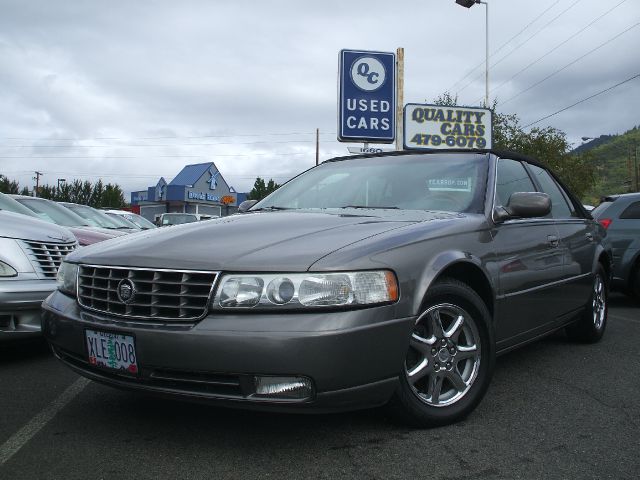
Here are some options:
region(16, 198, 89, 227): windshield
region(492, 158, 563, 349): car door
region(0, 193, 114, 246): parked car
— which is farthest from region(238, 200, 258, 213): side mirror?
region(16, 198, 89, 227): windshield

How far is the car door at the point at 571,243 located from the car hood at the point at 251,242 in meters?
1.44

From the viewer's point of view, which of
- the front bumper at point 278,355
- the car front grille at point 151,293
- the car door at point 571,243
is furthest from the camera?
the car door at point 571,243

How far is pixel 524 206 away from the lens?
3498mm

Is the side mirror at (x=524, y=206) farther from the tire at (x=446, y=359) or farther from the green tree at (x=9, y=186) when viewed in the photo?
the green tree at (x=9, y=186)

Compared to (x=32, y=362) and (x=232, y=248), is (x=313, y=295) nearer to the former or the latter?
(x=232, y=248)

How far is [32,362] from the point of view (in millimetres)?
4359

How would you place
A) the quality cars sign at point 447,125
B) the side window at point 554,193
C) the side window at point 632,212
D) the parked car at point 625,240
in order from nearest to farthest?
the side window at point 554,193 → the parked car at point 625,240 → the side window at point 632,212 → the quality cars sign at point 447,125

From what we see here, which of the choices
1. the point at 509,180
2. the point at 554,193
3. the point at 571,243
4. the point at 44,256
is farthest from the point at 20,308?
the point at 554,193

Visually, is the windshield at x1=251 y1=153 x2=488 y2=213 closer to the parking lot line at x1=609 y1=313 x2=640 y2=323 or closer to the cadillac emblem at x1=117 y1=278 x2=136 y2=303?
the cadillac emblem at x1=117 y1=278 x2=136 y2=303

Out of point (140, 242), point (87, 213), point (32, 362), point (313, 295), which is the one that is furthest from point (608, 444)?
point (87, 213)

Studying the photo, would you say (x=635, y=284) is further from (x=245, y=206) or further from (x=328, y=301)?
(x=328, y=301)

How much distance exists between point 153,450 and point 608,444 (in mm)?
2014

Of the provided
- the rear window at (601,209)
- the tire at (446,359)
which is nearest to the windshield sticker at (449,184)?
the tire at (446,359)

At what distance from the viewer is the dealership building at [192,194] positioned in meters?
56.1
